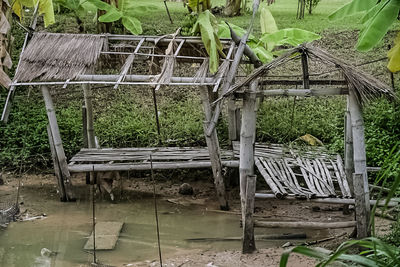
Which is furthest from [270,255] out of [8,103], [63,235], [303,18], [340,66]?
[303,18]

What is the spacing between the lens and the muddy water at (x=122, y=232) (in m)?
6.47

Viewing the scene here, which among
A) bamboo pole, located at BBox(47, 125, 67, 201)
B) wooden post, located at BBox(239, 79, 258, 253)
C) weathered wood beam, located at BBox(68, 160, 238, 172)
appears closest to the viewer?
wooden post, located at BBox(239, 79, 258, 253)

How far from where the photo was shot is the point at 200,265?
6051 millimetres

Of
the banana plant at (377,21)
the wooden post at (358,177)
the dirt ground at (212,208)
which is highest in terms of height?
the banana plant at (377,21)

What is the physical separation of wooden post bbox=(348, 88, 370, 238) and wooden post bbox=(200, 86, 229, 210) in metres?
2.07

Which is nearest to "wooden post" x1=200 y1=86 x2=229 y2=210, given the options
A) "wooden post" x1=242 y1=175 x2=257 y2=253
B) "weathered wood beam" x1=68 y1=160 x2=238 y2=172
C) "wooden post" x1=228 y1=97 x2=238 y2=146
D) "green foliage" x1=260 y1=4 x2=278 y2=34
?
"weathered wood beam" x1=68 y1=160 x2=238 y2=172

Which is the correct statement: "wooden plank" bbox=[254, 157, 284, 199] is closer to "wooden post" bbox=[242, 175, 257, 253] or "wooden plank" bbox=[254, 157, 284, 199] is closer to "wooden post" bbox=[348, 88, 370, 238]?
"wooden post" bbox=[242, 175, 257, 253]

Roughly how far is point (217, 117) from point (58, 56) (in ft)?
7.10

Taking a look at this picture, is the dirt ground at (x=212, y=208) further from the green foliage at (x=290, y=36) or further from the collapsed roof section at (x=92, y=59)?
the green foliage at (x=290, y=36)

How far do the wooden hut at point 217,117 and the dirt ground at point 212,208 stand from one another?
274mm

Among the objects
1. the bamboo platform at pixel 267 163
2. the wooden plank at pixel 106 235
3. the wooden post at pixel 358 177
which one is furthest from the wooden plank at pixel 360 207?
the wooden plank at pixel 106 235

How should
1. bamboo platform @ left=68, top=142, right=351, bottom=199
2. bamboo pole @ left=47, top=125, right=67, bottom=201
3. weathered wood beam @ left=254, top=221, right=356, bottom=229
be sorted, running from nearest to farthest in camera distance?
weathered wood beam @ left=254, top=221, right=356, bottom=229 < bamboo platform @ left=68, top=142, right=351, bottom=199 < bamboo pole @ left=47, top=125, right=67, bottom=201

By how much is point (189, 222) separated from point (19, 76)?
111 inches

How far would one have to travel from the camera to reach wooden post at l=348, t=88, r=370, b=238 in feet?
19.1
